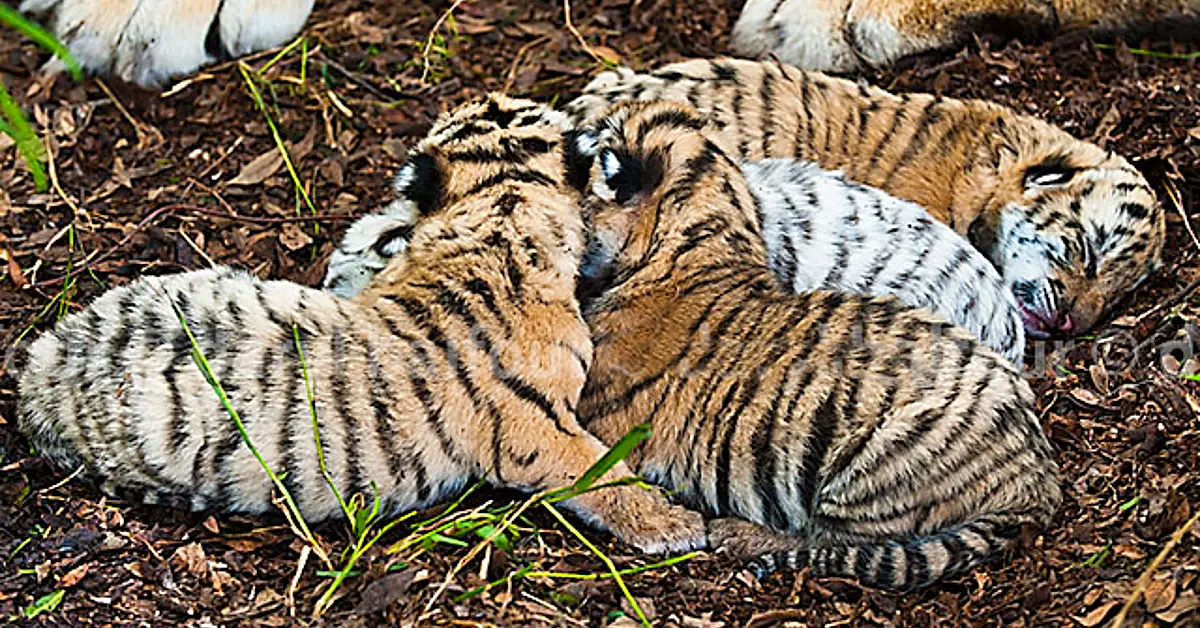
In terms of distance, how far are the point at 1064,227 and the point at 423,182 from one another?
7.14 ft

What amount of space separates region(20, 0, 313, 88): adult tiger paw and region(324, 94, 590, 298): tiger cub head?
5.36 ft

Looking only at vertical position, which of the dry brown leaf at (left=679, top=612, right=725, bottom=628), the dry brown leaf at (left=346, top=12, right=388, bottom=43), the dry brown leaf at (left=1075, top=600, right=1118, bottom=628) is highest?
the dry brown leaf at (left=346, top=12, right=388, bottom=43)

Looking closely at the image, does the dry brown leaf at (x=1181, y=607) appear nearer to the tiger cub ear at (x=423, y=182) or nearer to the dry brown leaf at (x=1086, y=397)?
the dry brown leaf at (x=1086, y=397)

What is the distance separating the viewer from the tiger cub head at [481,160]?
12.9 feet

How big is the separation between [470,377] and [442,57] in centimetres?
227

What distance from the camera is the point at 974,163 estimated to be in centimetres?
507

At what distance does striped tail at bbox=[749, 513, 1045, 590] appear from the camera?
3342 mm

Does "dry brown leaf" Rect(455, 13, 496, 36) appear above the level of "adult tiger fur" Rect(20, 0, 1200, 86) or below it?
below

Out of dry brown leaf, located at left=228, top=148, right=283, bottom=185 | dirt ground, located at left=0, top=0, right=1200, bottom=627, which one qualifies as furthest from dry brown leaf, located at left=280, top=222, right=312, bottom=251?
dry brown leaf, located at left=228, top=148, right=283, bottom=185

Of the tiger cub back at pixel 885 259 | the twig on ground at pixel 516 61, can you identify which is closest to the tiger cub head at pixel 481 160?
the tiger cub back at pixel 885 259

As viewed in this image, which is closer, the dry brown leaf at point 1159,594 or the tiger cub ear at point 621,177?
the dry brown leaf at point 1159,594

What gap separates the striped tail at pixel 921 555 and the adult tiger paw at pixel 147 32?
314 cm

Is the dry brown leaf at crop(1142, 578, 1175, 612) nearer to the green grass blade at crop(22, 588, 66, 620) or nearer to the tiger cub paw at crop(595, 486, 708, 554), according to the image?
the tiger cub paw at crop(595, 486, 708, 554)

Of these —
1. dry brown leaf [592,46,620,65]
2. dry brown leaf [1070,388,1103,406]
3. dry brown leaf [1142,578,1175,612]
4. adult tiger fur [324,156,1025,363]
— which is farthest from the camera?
dry brown leaf [592,46,620,65]
